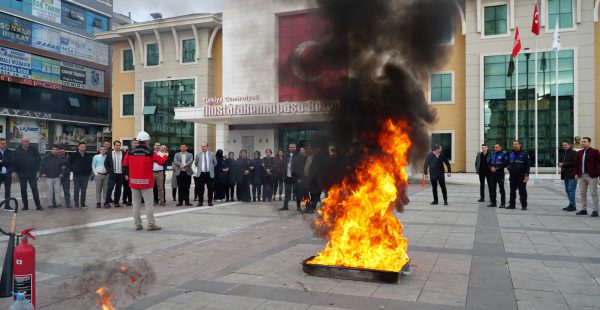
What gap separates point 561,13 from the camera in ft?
71.6

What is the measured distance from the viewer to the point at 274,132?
24.1 metres

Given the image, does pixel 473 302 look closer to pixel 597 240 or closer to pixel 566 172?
pixel 597 240

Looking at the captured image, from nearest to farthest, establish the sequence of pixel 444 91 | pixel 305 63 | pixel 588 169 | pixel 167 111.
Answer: pixel 305 63, pixel 588 169, pixel 444 91, pixel 167 111

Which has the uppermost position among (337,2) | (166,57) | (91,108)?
(166,57)

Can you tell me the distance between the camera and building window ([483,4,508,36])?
22.7 meters

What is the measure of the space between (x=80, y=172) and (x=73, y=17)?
8.26 metres

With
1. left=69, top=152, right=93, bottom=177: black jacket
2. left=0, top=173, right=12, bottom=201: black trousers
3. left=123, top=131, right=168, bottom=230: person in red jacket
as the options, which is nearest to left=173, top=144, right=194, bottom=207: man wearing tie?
left=69, top=152, right=93, bottom=177: black jacket

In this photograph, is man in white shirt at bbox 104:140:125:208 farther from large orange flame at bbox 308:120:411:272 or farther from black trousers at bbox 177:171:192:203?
large orange flame at bbox 308:120:411:272

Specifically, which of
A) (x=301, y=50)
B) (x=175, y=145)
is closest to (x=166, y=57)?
(x=175, y=145)

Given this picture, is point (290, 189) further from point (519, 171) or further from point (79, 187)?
point (519, 171)

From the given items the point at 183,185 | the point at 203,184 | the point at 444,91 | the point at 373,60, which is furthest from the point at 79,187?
the point at 444,91

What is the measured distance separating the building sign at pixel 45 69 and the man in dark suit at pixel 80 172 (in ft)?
23.2

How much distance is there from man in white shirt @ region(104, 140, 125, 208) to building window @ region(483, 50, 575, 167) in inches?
749

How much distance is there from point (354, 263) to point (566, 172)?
788 cm
